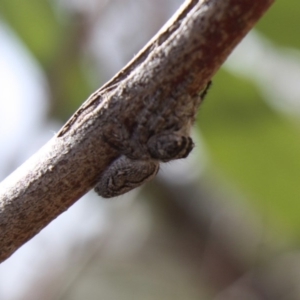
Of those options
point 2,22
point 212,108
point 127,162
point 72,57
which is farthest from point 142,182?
point 2,22

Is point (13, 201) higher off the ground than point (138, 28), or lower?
lower

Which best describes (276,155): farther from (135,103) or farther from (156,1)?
(135,103)

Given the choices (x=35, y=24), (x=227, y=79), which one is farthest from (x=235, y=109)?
(x=35, y=24)

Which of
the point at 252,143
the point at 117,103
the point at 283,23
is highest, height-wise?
the point at 283,23

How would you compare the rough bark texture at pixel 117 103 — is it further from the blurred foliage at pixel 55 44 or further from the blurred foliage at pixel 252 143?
the blurred foliage at pixel 55 44

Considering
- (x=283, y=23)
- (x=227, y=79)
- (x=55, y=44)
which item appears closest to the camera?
(x=283, y=23)

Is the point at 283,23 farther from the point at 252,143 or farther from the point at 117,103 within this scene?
the point at 117,103
